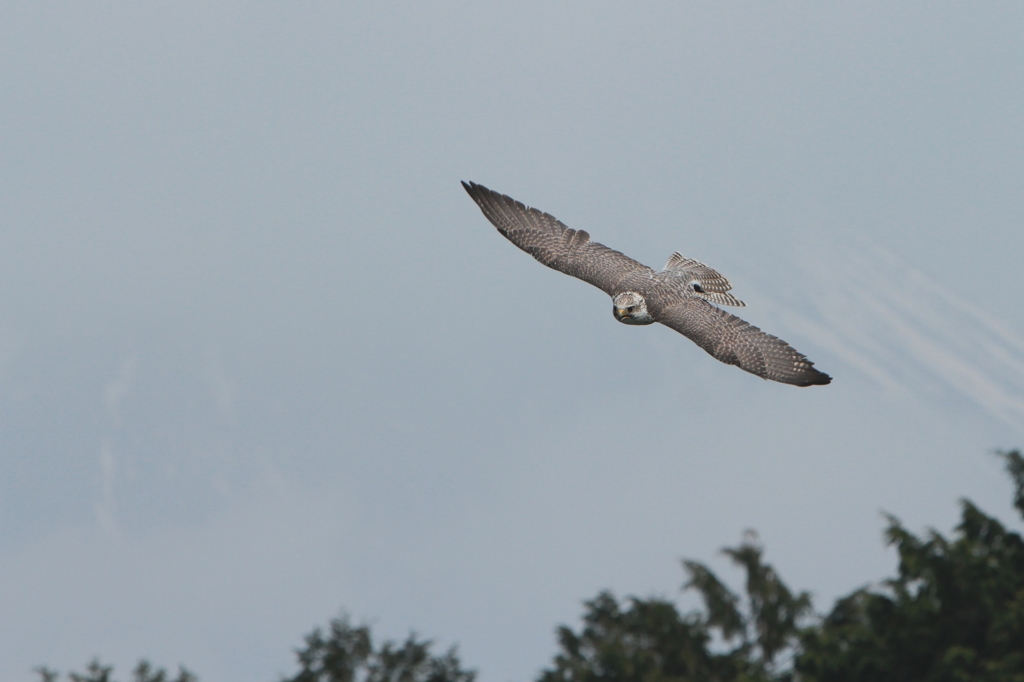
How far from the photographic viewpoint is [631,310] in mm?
26531

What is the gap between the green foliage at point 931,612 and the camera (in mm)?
41938

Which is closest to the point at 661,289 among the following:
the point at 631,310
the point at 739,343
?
the point at 631,310

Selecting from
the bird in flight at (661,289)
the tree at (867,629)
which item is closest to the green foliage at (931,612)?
the tree at (867,629)

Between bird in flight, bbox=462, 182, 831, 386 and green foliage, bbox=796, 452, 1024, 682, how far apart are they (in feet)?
56.5

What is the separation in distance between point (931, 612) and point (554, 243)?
18174mm

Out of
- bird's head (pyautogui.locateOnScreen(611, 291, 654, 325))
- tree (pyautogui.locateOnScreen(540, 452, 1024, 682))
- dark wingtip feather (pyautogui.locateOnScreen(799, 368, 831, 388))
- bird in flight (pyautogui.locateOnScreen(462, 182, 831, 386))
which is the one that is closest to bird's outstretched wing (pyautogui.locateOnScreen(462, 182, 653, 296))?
bird in flight (pyautogui.locateOnScreen(462, 182, 831, 386))

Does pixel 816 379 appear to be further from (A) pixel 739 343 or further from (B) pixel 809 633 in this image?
(B) pixel 809 633

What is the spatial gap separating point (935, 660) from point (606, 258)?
18996 mm

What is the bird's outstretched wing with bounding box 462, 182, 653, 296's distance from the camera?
93.6ft

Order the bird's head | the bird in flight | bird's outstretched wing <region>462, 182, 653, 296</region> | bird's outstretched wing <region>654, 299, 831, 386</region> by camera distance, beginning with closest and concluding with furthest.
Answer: bird's outstretched wing <region>654, 299, 831, 386</region> → the bird in flight → the bird's head → bird's outstretched wing <region>462, 182, 653, 296</region>

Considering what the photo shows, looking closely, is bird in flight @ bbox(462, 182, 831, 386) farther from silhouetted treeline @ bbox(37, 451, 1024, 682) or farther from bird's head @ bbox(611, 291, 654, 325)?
silhouetted treeline @ bbox(37, 451, 1024, 682)

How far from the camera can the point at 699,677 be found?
47.5 metres

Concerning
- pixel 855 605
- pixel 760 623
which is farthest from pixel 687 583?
pixel 855 605

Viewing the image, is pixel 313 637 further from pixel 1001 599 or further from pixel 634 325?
pixel 634 325
